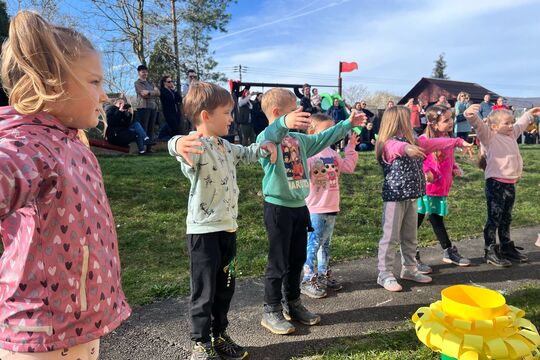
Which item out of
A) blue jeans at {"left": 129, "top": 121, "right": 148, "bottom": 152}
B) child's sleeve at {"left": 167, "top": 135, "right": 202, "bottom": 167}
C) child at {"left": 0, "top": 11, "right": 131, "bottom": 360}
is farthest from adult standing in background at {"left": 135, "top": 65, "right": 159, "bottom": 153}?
child at {"left": 0, "top": 11, "right": 131, "bottom": 360}

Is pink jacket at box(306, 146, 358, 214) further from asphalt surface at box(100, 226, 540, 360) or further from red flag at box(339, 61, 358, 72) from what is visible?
red flag at box(339, 61, 358, 72)

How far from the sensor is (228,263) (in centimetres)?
286

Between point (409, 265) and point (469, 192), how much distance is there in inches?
218

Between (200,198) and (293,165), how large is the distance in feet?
3.24

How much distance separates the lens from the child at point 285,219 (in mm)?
3322

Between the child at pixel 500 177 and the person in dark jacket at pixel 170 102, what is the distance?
24.3 ft

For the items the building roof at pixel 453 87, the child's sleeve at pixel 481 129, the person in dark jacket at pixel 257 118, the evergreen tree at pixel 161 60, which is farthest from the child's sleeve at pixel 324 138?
the building roof at pixel 453 87

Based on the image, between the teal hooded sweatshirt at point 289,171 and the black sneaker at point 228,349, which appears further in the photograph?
the teal hooded sweatshirt at point 289,171

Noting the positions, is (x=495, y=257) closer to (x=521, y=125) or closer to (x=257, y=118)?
(x=521, y=125)

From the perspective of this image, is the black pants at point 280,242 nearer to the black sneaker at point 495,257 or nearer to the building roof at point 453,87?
the black sneaker at point 495,257

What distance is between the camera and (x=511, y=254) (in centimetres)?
512

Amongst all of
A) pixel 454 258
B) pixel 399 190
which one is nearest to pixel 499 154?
pixel 454 258

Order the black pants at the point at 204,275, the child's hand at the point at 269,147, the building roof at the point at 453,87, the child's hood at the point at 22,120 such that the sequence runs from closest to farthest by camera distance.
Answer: the child's hood at the point at 22,120 → the black pants at the point at 204,275 → the child's hand at the point at 269,147 → the building roof at the point at 453,87

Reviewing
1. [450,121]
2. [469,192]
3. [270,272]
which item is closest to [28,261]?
[270,272]
